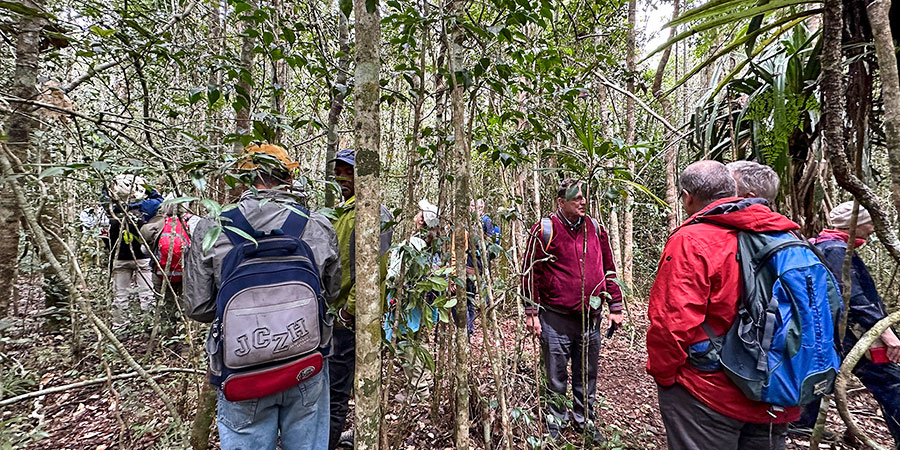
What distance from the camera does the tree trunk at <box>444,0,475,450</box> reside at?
157cm

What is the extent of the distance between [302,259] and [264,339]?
1.10ft

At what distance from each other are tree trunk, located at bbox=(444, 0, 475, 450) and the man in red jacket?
0.84 meters

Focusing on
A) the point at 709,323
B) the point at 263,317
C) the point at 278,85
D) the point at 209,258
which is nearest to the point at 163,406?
the point at 209,258

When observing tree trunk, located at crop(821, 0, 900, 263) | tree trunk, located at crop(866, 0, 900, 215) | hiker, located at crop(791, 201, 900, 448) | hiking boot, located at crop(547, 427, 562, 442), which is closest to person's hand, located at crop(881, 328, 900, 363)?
hiker, located at crop(791, 201, 900, 448)

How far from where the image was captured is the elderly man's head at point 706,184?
1716 millimetres

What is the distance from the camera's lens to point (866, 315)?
2.18 metres

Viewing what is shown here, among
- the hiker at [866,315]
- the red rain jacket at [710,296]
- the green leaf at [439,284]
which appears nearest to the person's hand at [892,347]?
the hiker at [866,315]

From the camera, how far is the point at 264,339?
1.44 meters

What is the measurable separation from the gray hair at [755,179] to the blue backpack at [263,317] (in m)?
2.04

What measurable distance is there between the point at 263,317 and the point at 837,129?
1.72 m

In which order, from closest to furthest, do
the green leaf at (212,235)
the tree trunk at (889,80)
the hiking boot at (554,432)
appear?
the tree trunk at (889,80) → the green leaf at (212,235) → the hiking boot at (554,432)

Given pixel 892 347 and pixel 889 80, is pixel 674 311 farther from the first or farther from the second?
pixel 892 347

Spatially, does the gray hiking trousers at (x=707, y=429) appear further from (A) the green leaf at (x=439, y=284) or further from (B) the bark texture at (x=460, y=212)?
(A) the green leaf at (x=439, y=284)

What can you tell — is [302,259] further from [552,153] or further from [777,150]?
[777,150]
